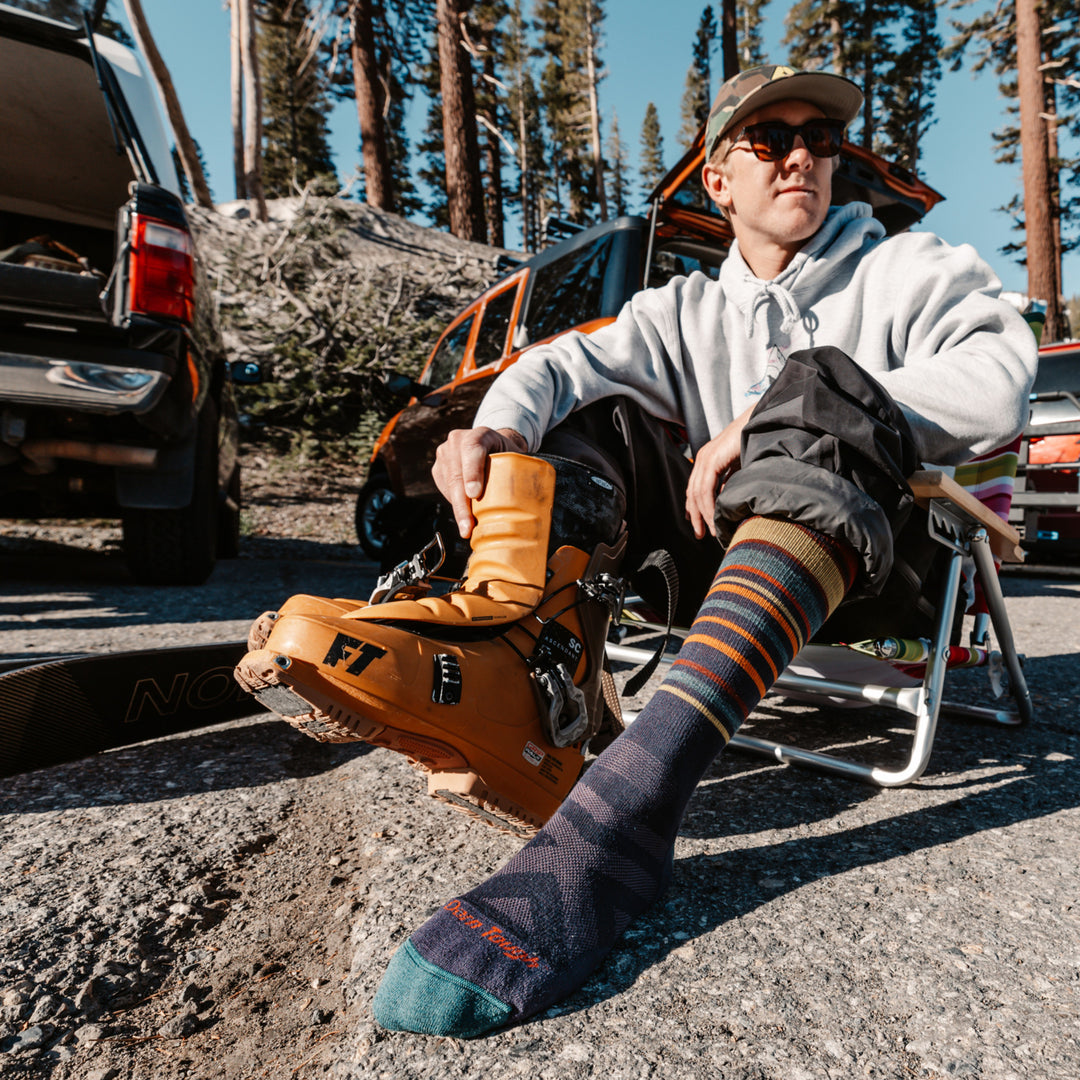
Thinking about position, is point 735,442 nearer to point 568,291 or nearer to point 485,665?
point 485,665

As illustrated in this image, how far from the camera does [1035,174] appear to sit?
40.7 ft

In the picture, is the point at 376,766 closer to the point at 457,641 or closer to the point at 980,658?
the point at 457,641

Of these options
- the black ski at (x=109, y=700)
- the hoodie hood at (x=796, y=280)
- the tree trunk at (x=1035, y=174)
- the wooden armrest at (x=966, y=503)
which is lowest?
the black ski at (x=109, y=700)

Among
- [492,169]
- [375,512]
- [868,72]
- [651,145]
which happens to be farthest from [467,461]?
[651,145]

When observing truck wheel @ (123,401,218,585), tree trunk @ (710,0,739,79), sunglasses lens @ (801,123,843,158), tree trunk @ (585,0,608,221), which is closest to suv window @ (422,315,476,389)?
truck wheel @ (123,401,218,585)

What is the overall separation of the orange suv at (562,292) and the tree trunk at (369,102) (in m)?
11.6

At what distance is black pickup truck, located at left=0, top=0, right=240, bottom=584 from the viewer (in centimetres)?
285

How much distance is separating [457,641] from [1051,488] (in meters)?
5.39

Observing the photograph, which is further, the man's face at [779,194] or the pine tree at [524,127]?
the pine tree at [524,127]

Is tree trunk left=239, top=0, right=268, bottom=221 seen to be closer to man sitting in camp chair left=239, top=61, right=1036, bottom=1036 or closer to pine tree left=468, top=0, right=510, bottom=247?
pine tree left=468, top=0, right=510, bottom=247

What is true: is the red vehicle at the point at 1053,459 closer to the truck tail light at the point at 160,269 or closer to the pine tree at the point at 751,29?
the truck tail light at the point at 160,269

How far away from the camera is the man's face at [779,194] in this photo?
1.59 m

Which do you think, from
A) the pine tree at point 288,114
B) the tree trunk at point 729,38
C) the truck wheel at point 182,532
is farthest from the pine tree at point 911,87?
the truck wheel at point 182,532

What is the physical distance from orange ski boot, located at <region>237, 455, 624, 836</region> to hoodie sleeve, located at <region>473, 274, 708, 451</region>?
0.21 metres
